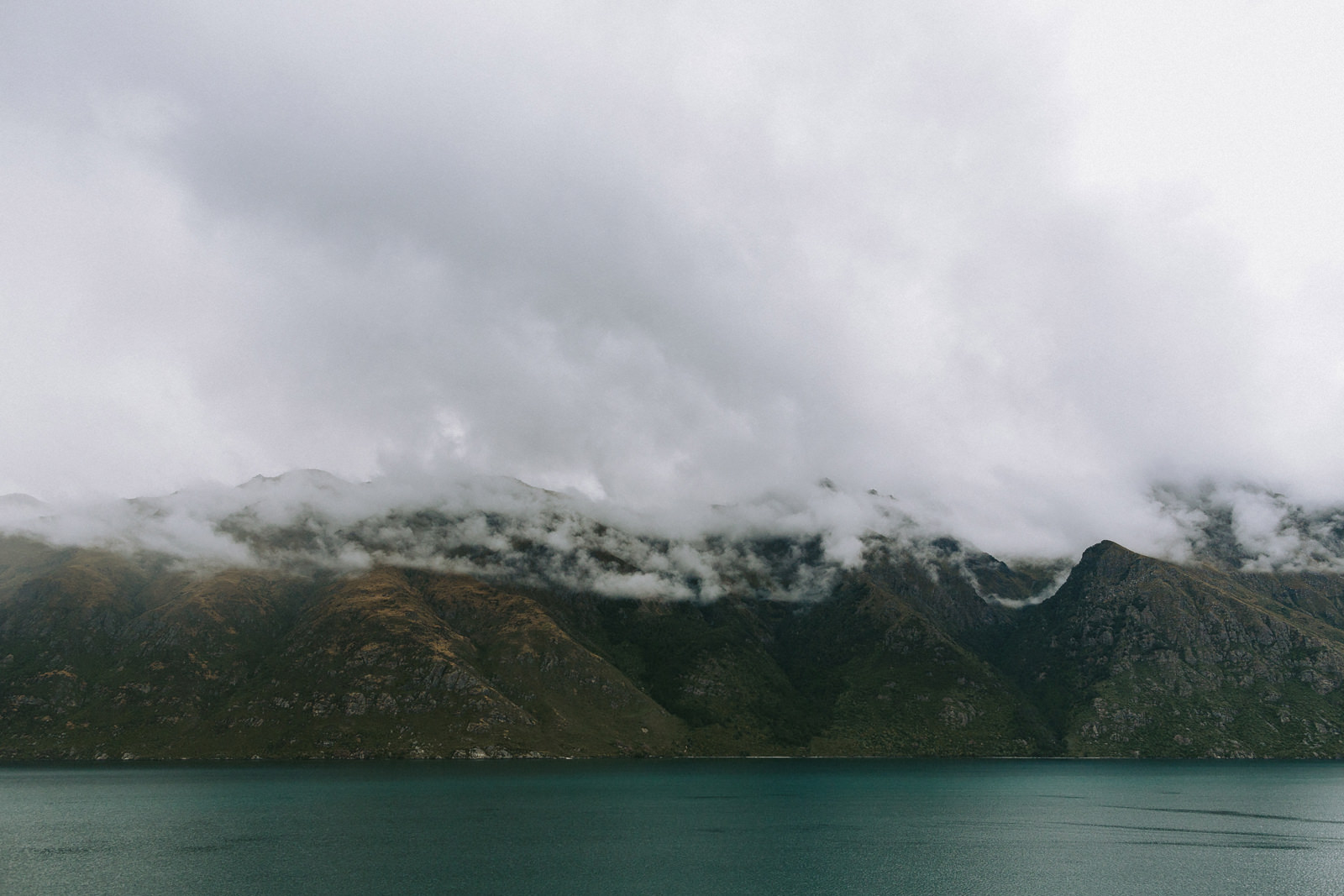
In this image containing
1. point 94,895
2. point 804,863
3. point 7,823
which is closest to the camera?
point 94,895

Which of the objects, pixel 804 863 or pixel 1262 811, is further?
pixel 1262 811

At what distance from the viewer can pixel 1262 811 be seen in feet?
602

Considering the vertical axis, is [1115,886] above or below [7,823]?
above

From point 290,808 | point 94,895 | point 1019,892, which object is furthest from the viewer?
point 290,808

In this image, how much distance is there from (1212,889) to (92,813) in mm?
211807

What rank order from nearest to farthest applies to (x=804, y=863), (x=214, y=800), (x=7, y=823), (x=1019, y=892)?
(x=1019, y=892) → (x=804, y=863) → (x=7, y=823) → (x=214, y=800)

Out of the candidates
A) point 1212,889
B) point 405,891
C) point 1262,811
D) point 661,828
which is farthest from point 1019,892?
point 1262,811

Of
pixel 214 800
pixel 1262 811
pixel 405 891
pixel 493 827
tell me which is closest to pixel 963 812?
pixel 1262 811

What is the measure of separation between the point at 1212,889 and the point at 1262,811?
4477 inches

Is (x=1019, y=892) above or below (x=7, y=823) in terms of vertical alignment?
above

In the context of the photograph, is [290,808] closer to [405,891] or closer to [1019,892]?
[405,891]

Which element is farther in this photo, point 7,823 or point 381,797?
point 381,797

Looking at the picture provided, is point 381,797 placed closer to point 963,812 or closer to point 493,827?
point 493,827

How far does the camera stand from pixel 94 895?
92938 mm
